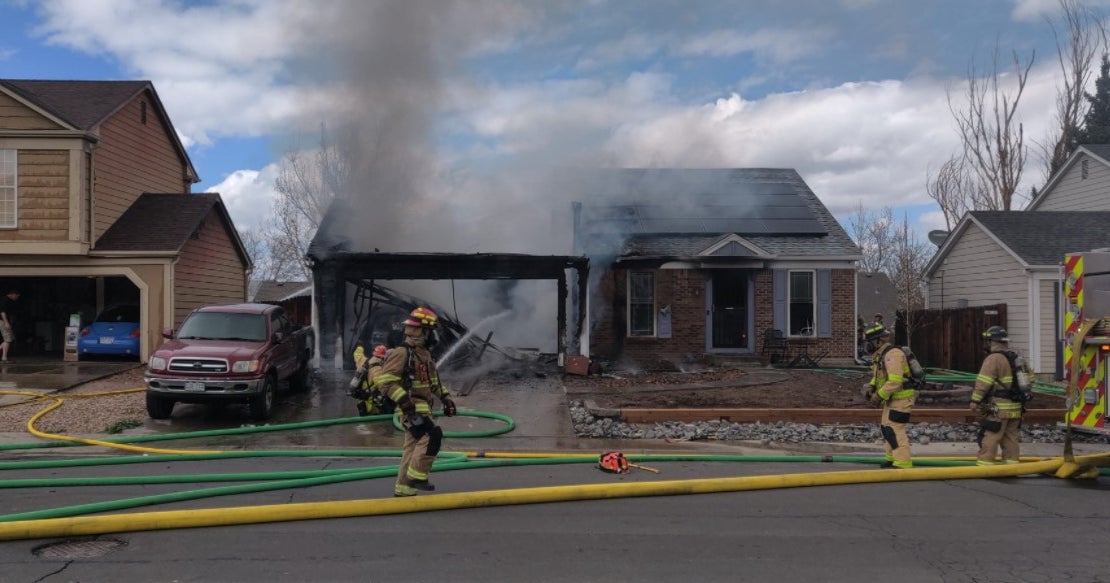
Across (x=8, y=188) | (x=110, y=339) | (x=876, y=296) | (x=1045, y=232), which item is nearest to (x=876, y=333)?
(x=1045, y=232)

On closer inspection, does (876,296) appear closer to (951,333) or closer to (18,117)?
(951,333)

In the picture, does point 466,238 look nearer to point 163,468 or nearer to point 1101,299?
point 163,468

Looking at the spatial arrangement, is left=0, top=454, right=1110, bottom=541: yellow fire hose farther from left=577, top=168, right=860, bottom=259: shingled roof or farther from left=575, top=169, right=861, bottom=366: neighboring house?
left=577, top=168, right=860, bottom=259: shingled roof

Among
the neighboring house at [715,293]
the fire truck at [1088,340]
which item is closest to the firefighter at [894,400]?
the fire truck at [1088,340]

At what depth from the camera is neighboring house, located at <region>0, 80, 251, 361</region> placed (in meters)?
16.4

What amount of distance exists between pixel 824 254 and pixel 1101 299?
10161mm

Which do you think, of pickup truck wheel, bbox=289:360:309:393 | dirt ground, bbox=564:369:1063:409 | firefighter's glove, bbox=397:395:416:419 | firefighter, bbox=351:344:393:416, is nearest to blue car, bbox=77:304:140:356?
pickup truck wheel, bbox=289:360:309:393

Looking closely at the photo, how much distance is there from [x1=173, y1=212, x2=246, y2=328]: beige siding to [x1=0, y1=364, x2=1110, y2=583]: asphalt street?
1066cm

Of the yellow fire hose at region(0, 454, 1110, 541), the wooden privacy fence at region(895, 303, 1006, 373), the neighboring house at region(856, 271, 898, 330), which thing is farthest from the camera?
the neighboring house at region(856, 271, 898, 330)

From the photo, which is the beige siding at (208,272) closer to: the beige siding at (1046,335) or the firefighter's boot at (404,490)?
the firefighter's boot at (404,490)

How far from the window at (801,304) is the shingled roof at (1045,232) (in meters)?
4.27

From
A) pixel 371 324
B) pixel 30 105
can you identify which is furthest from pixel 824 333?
pixel 30 105

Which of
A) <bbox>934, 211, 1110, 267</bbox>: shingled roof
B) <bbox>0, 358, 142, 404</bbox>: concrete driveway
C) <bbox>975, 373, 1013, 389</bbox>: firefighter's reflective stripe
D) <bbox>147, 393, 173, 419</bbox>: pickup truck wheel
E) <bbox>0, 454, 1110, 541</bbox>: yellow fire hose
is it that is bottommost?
<bbox>0, 454, 1110, 541</bbox>: yellow fire hose

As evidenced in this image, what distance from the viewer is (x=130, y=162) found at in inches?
751
